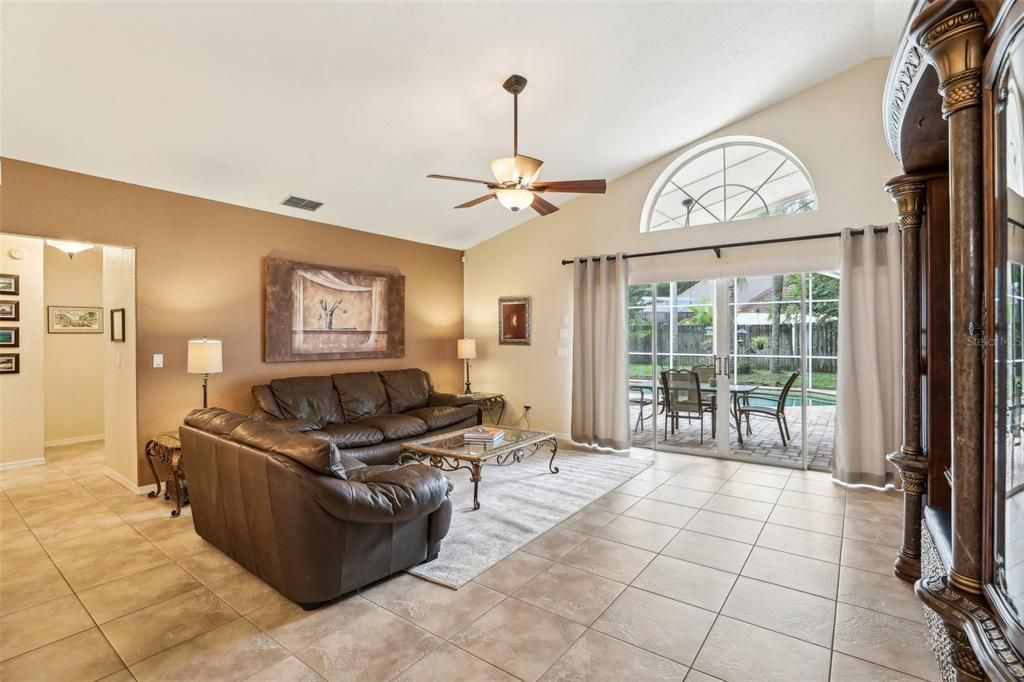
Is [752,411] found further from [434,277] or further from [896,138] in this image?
[434,277]

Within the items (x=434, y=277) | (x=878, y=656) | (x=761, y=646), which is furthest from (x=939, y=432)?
(x=434, y=277)

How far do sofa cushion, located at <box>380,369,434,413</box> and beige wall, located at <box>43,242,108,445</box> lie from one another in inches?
158

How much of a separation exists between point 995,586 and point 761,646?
1328mm

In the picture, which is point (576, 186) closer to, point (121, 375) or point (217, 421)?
point (217, 421)

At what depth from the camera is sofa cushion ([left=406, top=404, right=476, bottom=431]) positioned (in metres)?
5.45

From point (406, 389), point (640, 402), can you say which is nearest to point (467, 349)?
point (406, 389)

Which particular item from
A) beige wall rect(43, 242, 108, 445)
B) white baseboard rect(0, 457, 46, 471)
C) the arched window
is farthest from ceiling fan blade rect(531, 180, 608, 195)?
beige wall rect(43, 242, 108, 445)

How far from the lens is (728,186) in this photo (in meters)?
5.31

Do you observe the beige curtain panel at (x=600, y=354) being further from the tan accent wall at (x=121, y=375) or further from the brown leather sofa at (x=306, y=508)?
the tan accent wall at (x=121, y=375)

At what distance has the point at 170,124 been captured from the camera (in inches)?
138

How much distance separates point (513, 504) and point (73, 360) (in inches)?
243

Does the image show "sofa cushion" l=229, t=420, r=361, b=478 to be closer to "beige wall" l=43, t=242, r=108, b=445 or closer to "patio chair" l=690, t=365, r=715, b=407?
"patio chair" l=690, t=365, r=715, b=407

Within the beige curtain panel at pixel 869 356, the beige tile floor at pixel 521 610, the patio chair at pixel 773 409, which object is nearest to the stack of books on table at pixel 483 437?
the beige tile floor at pixel 521 610

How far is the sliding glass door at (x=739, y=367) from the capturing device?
16.0 ft
